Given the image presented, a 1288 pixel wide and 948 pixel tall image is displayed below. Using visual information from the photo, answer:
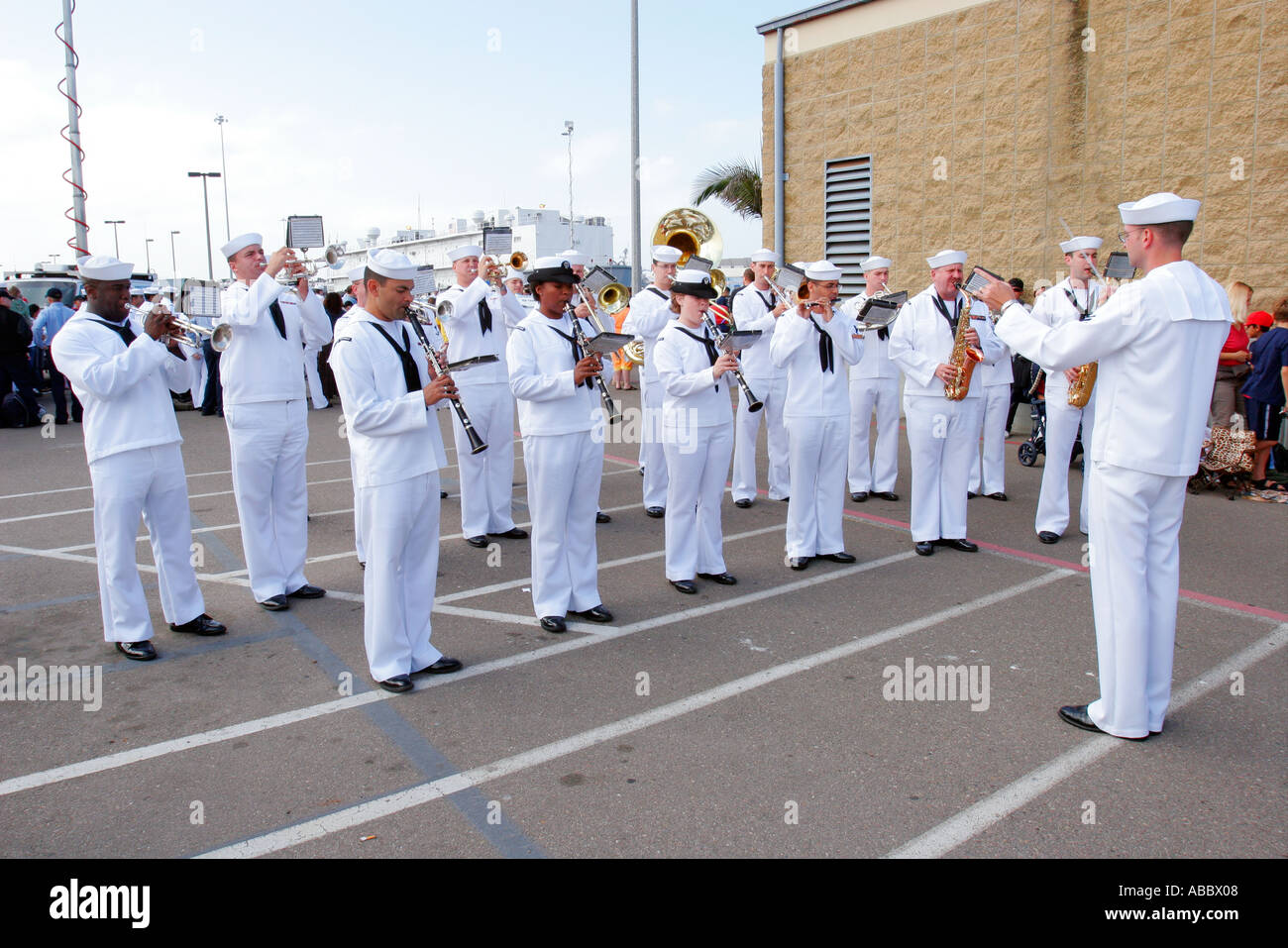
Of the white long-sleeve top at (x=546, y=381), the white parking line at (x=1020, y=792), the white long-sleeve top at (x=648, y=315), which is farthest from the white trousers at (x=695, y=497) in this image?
the white parking line at (x=1020, y=792)

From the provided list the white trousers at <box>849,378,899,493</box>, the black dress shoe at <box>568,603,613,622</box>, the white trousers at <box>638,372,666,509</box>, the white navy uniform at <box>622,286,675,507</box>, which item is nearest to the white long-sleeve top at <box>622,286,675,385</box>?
the white navy uniform at <box>622,286,675,507</box>

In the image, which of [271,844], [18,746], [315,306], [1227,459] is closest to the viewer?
[271,844]

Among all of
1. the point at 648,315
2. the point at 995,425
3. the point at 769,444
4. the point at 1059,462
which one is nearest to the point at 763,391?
the point at 769,444

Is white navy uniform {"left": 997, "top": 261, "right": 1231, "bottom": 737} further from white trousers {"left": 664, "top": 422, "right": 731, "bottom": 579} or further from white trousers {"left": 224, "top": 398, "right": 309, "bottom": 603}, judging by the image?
white trousers {"left": 224, "top": 398, "right": 309, "bottom": 603}

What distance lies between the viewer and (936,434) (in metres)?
7.38

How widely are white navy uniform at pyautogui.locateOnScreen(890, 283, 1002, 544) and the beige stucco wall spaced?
566cm

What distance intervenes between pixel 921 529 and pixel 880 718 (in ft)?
10.6

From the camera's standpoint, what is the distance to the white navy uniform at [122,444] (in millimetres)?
5238

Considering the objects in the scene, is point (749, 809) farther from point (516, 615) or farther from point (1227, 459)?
point (1227, 459)

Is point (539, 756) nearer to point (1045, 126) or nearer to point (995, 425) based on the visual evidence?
point (995, 425)

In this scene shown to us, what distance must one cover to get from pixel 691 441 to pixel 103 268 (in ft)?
12.3
